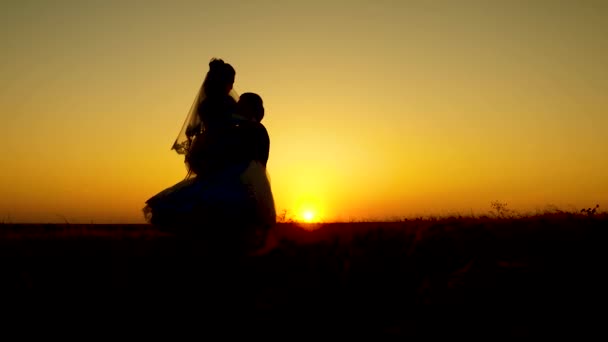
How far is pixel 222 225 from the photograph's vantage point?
4.11 meters

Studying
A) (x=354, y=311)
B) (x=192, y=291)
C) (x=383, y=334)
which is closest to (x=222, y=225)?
(x=192, y=291)

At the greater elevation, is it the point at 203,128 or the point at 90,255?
the point at 203,128

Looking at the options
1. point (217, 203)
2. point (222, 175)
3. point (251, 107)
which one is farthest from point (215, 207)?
point (251, 107)

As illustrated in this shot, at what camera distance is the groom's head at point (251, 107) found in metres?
4.73

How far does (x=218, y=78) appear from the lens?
185 inches

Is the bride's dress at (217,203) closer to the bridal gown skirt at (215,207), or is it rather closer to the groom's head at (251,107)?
the bridal gown skirt at (215,207)

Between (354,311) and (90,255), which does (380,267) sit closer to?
(354,311)

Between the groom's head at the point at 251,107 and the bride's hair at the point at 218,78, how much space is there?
7.9 inches

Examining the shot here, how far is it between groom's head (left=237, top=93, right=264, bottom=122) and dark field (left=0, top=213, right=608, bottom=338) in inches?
55.2

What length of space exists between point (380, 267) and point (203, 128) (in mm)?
2397

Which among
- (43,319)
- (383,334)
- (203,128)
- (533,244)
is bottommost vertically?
(383,334)

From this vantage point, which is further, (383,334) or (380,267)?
(380,267)

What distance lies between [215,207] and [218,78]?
147 centimetres

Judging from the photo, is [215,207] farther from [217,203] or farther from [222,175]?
[222,175]
